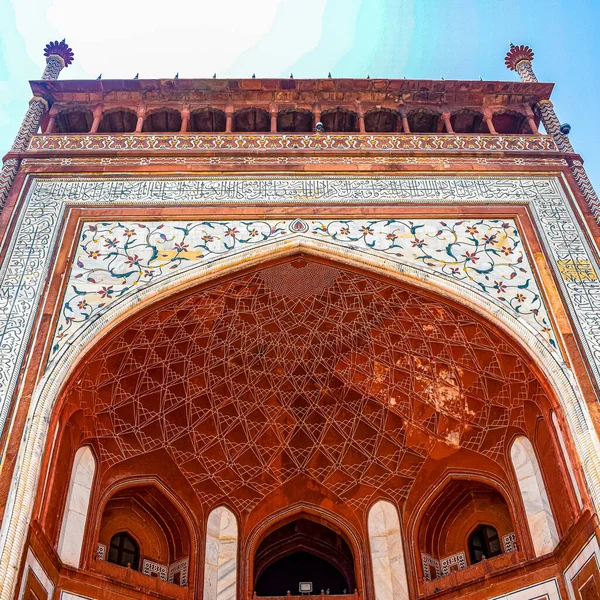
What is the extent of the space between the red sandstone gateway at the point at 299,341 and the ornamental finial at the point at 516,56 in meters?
0.82

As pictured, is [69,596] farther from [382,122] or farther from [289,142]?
[382,122]

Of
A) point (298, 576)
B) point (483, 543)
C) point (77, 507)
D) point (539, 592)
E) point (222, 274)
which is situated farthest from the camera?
point (298, 576)

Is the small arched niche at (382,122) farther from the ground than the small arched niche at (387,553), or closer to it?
farther from the ground

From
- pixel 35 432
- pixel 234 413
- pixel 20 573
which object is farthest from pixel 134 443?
pixel 20 573

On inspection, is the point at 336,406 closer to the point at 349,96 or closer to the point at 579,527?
the point at 579,527

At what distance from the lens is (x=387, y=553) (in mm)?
7988

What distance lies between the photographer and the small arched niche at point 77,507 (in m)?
6.83

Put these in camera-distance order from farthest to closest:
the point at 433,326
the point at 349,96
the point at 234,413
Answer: the point at 349,96, the point at 234,413, the point at 433,326

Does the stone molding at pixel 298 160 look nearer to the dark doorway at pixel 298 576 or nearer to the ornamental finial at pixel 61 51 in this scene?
the ornamental finial at pixel 61 51

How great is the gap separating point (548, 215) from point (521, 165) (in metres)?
0.80

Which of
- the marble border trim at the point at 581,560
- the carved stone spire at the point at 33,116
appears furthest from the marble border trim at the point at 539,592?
the carved stone spire at the point at 33,116

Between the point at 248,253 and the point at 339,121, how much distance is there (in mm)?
2712

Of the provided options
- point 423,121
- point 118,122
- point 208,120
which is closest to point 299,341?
point 208,120

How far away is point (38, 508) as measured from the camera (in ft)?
19.7
